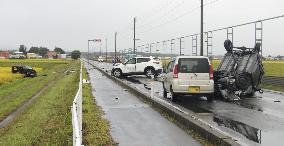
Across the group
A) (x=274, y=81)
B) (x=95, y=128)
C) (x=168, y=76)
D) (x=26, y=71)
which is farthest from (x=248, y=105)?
(x=26, y=71)

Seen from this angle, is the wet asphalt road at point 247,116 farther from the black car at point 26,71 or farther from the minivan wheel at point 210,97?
the black car at point 26,71

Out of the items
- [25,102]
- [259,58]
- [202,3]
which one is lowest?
[25,102]

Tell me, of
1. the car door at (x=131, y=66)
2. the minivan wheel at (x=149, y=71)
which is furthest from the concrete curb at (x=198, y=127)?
the car door at (x=131, y=66)

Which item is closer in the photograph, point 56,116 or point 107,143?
point 107,143

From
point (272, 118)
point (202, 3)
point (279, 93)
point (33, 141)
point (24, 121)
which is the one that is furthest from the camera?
point (202, 3)

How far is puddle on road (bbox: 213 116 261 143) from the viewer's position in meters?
10.1

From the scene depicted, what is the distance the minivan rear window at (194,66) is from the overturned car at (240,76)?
1293mm

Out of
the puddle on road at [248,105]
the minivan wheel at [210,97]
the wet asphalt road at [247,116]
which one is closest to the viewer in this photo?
the wet asphalt road at [247,116]

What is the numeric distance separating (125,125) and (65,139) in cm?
238

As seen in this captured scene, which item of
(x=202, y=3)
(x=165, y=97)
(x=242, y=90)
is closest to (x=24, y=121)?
(x=165, y=97)

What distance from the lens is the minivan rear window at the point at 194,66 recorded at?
18.0m

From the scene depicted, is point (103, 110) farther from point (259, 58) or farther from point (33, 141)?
point (259, 58)

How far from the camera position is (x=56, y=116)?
15516mm

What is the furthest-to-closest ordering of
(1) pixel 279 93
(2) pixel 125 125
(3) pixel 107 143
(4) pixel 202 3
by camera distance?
1. (4) pixel 202 3
2. (1) pixel 279 93
3. (2) pixel 125 125
4. (3) pixel 107 143
